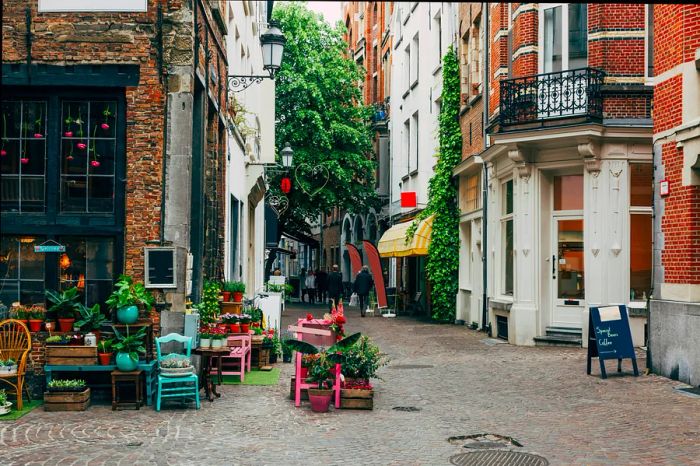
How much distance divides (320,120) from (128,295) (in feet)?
87.3

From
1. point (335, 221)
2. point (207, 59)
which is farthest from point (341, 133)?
point (207, 59)

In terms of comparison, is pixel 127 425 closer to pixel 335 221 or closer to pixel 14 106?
pixel 14 106

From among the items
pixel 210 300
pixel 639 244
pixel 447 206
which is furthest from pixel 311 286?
pixel 210 300

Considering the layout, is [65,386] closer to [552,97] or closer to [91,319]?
[91,319]

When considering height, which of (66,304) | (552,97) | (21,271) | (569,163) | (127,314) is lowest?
(127,314)

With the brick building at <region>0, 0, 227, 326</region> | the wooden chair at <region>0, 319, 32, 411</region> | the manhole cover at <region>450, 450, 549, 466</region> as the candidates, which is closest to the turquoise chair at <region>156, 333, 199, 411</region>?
the brick building at <region>0, 0, 227, 326</region>

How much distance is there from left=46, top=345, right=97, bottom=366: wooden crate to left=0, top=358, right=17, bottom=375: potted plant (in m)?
0.39

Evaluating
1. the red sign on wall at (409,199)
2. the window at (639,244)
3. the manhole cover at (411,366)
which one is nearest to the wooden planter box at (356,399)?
the manhole cover at (411,366)

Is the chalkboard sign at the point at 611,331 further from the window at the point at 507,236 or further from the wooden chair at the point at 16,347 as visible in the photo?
the wooden chair at the point at 16,347

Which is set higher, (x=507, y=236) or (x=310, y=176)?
(x=310, y=176)

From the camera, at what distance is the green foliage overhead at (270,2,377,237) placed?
3644cm

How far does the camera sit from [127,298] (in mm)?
10273

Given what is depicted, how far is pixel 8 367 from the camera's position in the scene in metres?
9.63

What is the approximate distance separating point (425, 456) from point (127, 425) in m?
3.19
